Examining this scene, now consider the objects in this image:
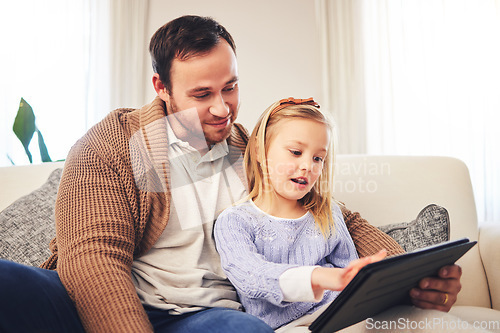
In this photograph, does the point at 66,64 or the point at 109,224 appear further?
the point at 66,64

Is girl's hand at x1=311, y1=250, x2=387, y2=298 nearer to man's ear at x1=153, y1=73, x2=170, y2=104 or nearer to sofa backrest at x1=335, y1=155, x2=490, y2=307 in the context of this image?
man's ear at x1=153, y1=73, x2=170, y2=104

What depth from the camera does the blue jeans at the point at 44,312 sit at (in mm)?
784

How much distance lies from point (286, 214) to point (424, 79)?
2591mm

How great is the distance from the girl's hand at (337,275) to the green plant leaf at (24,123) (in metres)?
2.14

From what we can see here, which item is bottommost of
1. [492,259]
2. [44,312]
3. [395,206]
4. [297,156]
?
[492,259]

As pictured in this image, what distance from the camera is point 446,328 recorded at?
0.87 m

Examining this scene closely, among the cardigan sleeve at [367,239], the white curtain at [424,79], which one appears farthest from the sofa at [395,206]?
the white curtain at [424,79]

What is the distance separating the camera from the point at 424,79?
3.44 metres

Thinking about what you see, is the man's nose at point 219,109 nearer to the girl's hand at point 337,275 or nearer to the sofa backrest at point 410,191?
the girl's hand at point 337,275

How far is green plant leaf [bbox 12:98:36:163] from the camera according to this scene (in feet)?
8.45

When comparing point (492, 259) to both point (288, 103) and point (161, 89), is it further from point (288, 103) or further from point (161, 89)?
point (161, 89)

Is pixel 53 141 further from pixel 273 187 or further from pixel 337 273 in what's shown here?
pixel 337 273

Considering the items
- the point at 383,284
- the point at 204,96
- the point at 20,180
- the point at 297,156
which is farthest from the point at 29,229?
the point at 383,284

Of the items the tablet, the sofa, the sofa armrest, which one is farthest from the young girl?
the sofa armrest
